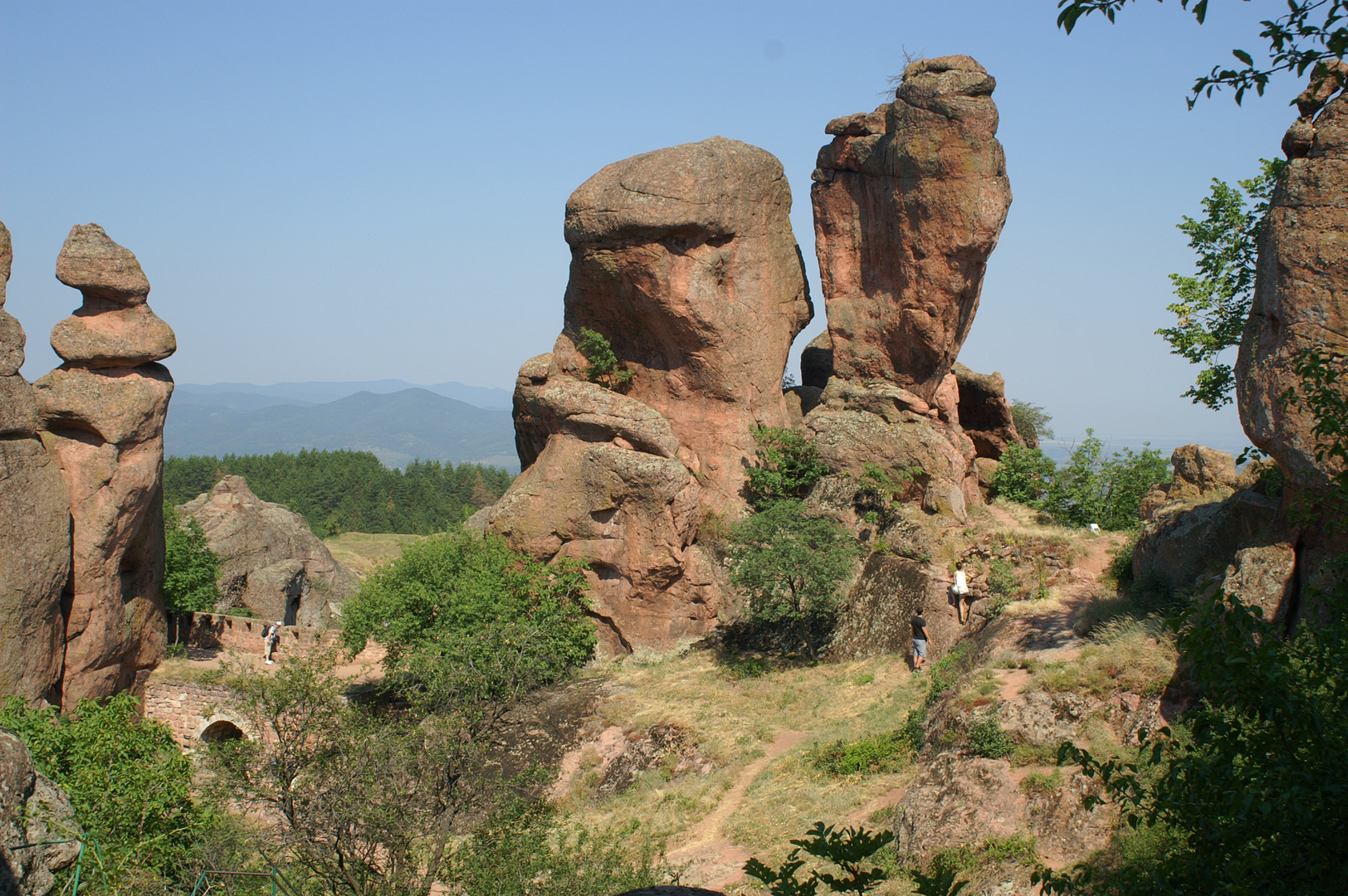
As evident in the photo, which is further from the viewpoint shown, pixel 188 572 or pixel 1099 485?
pixel 188 572

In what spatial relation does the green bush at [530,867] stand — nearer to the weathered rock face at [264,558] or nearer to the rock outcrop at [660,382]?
the rock outcrop at [660,382]

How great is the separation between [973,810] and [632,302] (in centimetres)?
1827

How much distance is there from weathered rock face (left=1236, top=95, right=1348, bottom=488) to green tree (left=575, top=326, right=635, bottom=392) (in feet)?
60.6

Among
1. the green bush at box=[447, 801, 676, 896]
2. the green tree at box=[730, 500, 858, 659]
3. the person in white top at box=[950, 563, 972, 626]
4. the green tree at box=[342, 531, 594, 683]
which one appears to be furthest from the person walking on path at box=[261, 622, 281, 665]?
the person in white top at box=[950, 563, 972, 626]

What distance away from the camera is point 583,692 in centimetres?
2331

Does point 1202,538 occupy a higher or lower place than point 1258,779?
higher

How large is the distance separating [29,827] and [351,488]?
9795 centimetres

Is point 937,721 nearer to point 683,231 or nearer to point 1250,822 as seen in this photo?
point 1250,822

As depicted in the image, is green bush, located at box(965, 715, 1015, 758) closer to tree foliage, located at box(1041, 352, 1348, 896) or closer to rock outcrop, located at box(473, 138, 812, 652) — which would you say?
tree foliage, located at box(1041, 352, 1348, 896)

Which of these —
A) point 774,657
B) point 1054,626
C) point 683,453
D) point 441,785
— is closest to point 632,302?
point 683,453

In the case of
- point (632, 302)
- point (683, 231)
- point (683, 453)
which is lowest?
point (683, 453)

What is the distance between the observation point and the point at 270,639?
29.8 metres

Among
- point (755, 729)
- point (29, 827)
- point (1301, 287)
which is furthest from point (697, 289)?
point (29, 827)

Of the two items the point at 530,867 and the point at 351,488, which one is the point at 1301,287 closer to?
the point at 530,867
